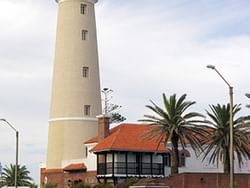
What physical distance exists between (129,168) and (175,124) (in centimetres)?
705

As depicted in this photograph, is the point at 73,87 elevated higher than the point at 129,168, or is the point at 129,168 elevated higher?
the point at 73,87

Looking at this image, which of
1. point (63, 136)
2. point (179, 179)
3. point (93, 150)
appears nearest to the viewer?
point (179, 179)

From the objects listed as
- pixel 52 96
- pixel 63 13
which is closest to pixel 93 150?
pixel 52 96

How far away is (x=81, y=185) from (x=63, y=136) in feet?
35.1

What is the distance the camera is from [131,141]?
67.7 metres

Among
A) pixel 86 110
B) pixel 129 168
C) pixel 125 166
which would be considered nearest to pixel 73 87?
pixel 86 110

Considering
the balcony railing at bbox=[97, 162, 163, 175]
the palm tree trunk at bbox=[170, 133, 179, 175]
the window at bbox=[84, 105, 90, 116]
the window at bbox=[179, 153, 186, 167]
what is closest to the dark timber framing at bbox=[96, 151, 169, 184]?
the balcony railing at bbox=[97, 162, 163, 175]

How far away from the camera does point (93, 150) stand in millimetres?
67188

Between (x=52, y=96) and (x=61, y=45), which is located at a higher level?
(x=61, y=45)

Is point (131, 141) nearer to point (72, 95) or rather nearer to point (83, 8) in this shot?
point (72, 95)

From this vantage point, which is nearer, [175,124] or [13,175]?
[175,124]

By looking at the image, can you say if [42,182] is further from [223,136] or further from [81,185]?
[223,136]

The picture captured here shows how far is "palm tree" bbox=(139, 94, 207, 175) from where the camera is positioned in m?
62.9

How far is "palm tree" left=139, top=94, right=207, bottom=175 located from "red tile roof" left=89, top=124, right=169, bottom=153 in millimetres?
2134
